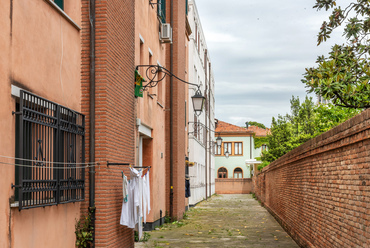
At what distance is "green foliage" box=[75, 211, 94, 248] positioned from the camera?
9.66 m

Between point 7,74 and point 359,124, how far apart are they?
15.3 ft

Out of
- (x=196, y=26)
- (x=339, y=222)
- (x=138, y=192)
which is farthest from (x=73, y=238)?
(x=196, y=26)

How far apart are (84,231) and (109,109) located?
2346mm

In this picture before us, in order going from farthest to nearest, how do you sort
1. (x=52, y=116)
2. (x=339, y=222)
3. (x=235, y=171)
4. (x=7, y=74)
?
(x=235, y=171) → (x=339, y=222) → (x=52, y=116) → (x=7, y=74)

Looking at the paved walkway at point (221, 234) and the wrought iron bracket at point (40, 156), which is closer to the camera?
the wrought iron bracket at point (40, 156)

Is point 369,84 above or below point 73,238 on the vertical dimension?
above

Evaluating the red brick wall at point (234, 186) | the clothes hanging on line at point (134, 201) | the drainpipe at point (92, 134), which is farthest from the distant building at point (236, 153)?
the drainpipe at point (92, 134)

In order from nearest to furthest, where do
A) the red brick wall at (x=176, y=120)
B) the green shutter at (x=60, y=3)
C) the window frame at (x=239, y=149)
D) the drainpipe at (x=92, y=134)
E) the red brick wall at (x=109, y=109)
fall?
the green shutter at (x=60, y=3), the drainpipe at (x=92, y=134), the red brick wall at (x=109, y=109), the red brick wall at (x=176, y=120), the window frame at (x=239, y=149)

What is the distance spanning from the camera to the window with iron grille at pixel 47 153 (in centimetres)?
698

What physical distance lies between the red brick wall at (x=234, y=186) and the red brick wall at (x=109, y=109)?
50147mm

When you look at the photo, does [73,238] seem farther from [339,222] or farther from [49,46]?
[339,222]

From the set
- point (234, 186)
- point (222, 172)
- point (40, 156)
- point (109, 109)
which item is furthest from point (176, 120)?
point (222, 172)

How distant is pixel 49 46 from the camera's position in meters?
8.26

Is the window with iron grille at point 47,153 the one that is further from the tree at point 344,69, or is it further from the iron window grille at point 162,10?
the iron window grille at point 162,10
